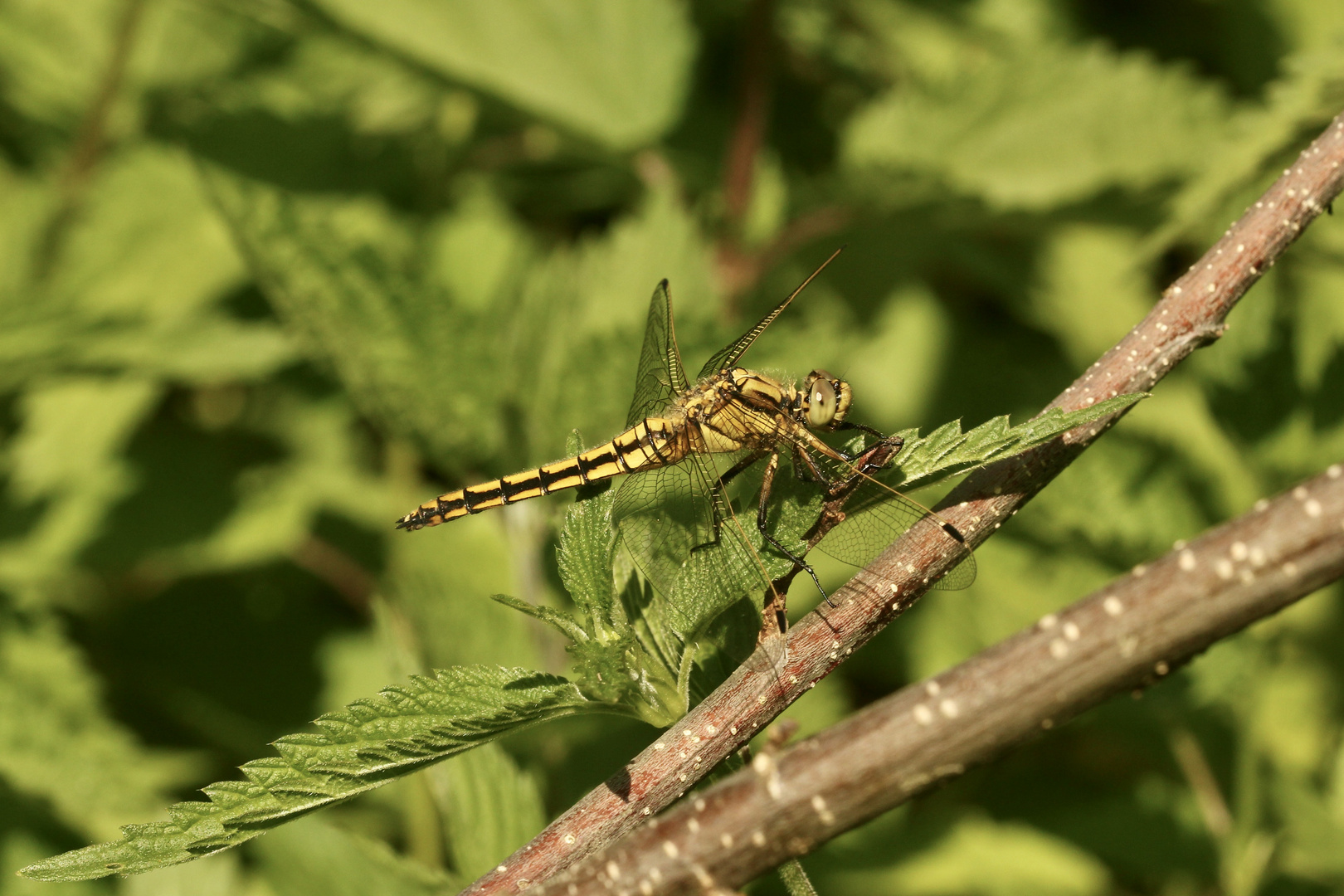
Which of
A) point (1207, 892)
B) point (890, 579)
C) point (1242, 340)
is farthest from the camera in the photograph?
point (1207, 892)

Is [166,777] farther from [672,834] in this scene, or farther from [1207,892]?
[1207,892]

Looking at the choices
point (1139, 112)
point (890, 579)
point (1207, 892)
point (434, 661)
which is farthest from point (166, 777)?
point (1139, 112)

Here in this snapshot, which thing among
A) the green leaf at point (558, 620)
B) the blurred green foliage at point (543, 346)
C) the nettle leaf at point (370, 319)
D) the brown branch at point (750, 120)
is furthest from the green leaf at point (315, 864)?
the brown branch at point (750, 120)

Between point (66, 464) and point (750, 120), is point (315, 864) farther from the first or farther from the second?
point (750, 120)

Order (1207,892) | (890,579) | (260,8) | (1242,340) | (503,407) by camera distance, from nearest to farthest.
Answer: (890,579)
(1242,340)
(503,407)
(1207,892)
(260,8)

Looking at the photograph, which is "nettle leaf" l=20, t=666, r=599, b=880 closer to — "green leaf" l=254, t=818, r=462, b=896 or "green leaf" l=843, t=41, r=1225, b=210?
"green leaf" l=254, t=818, r=462, b=896

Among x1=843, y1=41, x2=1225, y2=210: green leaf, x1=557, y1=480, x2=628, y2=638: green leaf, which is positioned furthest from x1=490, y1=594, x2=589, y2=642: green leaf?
x1=843, y1=41, x2=1225, y2=210: green leaf

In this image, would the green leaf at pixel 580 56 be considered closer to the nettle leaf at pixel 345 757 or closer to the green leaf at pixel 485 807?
the green leaf at pixel 485 807

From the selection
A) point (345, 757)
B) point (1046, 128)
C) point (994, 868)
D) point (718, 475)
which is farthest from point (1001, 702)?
point (1046, 128)
